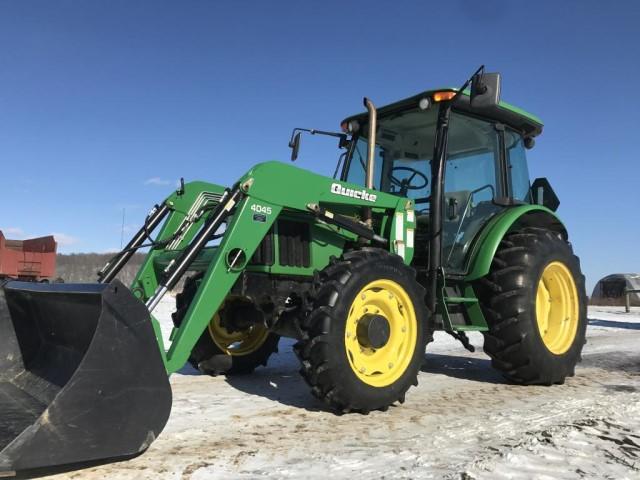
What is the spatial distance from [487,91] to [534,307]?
74.9 inches

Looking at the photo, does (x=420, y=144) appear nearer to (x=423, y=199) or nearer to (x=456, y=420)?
(x=423, y=199)

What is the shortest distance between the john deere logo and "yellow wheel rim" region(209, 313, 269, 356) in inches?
62.6

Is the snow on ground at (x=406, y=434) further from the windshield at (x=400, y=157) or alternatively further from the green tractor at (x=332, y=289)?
the windshield at (x=400, y=157)

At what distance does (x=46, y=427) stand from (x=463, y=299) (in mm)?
3421

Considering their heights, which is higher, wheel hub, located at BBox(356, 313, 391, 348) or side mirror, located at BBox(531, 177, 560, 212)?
side mirror, located at BBox(531, 177, 560, 212)

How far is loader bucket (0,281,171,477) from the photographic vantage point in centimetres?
243

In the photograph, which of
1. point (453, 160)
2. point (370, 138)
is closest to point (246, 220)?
point (370, 138)

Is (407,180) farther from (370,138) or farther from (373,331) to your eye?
(373,331)

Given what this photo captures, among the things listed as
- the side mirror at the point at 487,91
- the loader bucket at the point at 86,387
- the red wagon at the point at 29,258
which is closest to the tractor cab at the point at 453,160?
the side mirror at the point at 487,91

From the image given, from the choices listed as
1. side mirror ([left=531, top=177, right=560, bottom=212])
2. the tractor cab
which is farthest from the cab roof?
side mirror ([left=531, top=177, right=560, bottom=212])

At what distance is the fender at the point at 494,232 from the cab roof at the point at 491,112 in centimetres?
89

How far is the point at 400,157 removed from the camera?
5.76 meters

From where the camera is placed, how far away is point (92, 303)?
301cm

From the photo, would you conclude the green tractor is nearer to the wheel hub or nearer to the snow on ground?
the wheel hub
